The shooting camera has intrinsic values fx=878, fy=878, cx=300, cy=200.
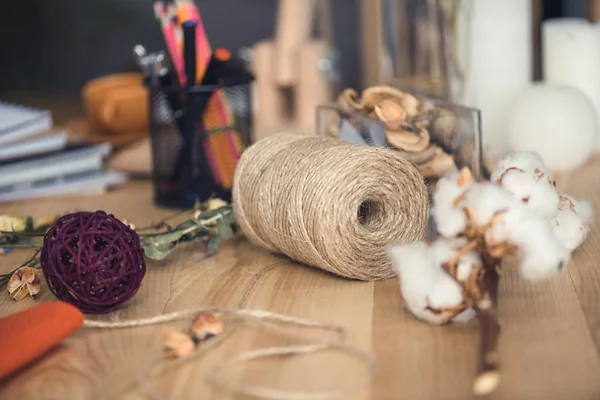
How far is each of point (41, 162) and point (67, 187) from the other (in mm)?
48

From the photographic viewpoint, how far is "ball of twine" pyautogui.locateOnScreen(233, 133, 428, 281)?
75 centimetres

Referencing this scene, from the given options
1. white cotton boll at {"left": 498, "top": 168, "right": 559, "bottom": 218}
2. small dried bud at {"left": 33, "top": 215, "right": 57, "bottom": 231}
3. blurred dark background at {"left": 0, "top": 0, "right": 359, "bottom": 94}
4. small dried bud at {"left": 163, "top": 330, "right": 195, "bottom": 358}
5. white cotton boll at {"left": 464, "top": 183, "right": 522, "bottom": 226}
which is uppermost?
blurred dark background at {"left": 0, "top": 0, "right": 359, "bottom": 94}

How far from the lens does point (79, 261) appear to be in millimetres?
705

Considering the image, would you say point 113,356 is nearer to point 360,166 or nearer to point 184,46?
point 360,166

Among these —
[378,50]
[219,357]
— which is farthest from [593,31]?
[219,357]

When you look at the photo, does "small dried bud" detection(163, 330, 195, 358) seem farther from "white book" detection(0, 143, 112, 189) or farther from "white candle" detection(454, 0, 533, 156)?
"white candle" detection(454, 0, 533, 156)

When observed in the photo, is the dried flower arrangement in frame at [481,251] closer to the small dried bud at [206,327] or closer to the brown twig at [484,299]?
the brown twig at [484,299]

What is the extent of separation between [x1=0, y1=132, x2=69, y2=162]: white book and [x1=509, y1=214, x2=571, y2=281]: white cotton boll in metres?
0.74

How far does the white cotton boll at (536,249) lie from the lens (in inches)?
24.2

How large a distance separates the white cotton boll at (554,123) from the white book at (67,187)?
1.84 feet

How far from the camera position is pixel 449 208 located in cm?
64

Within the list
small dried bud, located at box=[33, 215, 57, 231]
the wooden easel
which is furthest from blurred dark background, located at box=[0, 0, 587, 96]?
small dried bud, located at box=[33, 215, 57, 231]

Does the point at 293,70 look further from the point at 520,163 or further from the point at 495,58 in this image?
the point at 520,163

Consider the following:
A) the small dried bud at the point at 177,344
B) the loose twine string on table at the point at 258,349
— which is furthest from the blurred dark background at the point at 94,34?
the small dried bud at the point at 177,344
